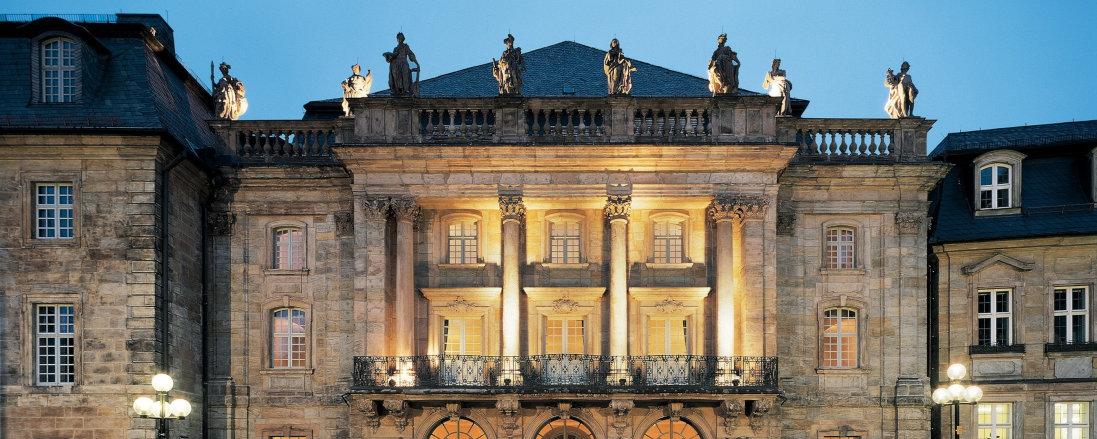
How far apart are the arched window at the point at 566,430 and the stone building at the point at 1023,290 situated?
1098 centimetres

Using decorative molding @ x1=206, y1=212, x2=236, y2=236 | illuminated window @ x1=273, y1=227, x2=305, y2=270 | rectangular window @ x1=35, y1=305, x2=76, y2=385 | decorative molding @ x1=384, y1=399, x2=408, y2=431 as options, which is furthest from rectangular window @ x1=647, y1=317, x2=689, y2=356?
rectangular window @ x1=35, y1=305, x2=76, y2=385

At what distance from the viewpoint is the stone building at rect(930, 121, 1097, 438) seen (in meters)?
36.0

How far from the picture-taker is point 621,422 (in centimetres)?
3422

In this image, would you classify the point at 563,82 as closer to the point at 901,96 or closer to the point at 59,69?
the point at 901,96

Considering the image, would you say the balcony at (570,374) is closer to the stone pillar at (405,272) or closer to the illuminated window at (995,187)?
the stone pillar at (405,272)

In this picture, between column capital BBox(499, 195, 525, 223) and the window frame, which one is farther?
the window frame

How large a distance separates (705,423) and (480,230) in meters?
8.79

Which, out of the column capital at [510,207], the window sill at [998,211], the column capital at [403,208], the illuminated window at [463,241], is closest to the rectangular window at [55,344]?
the column capital at [403,208]

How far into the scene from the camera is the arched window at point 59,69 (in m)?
32.8

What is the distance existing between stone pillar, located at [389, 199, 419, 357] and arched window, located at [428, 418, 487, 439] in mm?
2305

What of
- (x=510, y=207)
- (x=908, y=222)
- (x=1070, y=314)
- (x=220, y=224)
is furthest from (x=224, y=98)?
(x=1070, y=314)

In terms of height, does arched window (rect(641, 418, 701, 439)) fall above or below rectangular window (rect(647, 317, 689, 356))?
below

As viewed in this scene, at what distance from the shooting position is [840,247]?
3662cm

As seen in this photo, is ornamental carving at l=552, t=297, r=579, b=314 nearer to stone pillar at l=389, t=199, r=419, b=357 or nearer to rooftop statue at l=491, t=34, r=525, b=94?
stone pillar at l=389, t=199, r=419, b=357
